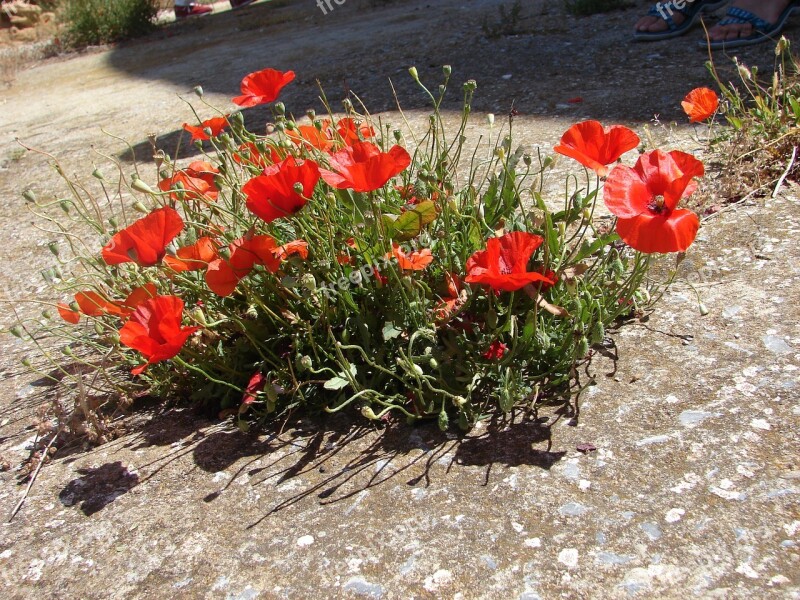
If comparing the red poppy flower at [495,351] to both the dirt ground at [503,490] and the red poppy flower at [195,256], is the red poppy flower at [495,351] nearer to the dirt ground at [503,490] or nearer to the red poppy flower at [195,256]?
the dirt ground at [503,490]

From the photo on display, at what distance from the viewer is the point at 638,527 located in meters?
1.26

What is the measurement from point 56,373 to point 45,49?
912 centimetres

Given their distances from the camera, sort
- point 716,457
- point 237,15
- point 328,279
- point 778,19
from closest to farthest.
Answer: point 716,457 < point 328,279 < point 778,19 < point 237,15

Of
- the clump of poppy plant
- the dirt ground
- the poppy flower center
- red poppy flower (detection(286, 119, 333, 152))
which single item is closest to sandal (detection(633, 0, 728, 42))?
the dirt ground

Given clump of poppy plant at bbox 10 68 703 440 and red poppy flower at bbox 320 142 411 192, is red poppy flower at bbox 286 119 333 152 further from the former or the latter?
red poppy flower at bbox 320 142 411 192

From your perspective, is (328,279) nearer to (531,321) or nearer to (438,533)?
(531,321)

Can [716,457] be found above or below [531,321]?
below

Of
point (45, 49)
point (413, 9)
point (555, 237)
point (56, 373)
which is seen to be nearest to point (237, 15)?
point (45, 49)

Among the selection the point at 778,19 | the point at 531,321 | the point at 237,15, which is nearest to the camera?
the point at 531,321

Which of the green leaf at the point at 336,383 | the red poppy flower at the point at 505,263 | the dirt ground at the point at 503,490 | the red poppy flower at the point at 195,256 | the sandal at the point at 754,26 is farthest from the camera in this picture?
the sandal at the point at 754,26

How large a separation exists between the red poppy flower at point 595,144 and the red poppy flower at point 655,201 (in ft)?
0.16

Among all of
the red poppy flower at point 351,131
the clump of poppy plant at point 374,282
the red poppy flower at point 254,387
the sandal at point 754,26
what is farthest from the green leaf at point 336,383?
the sandal at point 754,26

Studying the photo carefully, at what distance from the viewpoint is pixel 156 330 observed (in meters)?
1.48

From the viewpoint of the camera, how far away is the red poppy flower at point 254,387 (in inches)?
66.6
